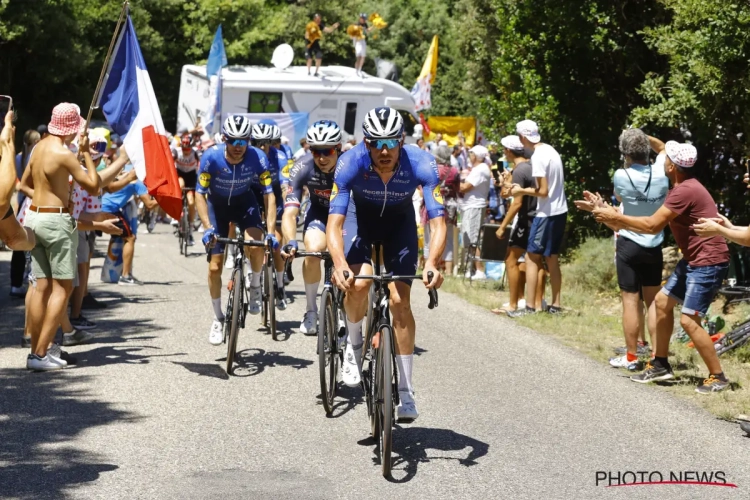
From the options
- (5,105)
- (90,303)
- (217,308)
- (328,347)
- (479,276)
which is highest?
(5,105)

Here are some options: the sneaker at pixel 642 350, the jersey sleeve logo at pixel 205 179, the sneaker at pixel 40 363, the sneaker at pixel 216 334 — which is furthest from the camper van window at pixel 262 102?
the sneaker at pixel 40 363

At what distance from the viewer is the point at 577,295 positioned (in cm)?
1521

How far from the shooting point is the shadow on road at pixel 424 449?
7082 millimetres

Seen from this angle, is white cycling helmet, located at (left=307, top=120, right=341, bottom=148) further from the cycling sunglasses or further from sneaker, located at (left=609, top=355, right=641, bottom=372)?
sneaker, located at (left=609, top=355, right=641, bottom=372)

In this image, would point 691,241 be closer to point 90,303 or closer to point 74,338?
point 74,338

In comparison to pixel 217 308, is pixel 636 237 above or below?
above

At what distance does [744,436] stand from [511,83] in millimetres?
12539

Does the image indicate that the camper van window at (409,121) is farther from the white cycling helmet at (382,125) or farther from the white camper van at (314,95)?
the white cycling helmet at (382,125)

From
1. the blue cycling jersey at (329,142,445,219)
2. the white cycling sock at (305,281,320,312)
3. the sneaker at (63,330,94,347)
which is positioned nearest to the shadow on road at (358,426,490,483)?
the blue cycling jersey at (329,142,445,219)

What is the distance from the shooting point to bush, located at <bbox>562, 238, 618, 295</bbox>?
1555 cm

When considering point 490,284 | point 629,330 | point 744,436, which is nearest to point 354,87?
point 490,284

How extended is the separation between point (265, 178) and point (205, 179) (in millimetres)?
593

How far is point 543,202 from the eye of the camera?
13227mm

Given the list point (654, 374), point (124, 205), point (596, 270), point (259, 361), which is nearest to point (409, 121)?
point (596, 270)
